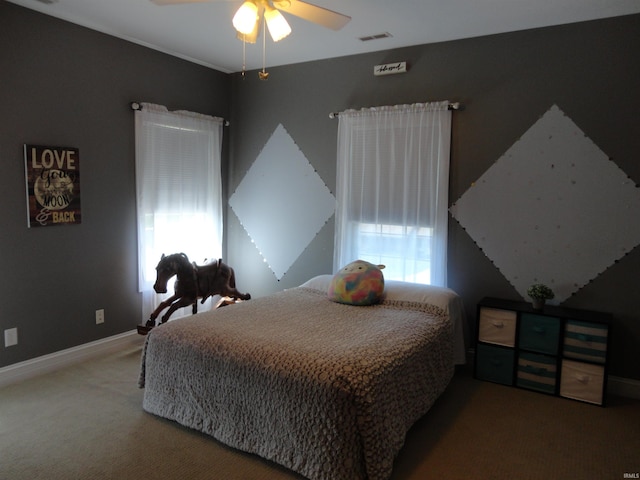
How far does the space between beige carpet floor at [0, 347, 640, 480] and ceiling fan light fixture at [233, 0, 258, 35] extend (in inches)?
84.5

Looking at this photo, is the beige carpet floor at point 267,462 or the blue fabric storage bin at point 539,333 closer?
the beige carpet floor at point 267,462

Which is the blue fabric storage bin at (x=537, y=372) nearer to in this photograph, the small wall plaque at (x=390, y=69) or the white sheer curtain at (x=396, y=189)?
the white sheer curtain at (x=396, y=189)

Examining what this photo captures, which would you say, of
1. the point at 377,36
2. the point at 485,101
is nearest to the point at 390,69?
the point at 377,36

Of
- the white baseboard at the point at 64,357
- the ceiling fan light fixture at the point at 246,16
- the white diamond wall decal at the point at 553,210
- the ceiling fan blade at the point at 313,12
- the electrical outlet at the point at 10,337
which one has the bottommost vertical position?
the white baseboard at the point at 64,357

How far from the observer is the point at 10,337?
318cm

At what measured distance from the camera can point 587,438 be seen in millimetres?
2602

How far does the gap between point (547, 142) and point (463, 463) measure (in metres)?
2.27

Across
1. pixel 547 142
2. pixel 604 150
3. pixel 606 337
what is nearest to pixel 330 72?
pixel 547 142

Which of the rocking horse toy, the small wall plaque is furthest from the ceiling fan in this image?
the rocking horse toy

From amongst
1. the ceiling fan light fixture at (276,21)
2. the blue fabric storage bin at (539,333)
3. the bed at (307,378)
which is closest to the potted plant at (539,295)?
the blue fabric storage bin at (539,333)

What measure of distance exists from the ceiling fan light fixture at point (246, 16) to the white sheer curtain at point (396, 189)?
187 centimetres

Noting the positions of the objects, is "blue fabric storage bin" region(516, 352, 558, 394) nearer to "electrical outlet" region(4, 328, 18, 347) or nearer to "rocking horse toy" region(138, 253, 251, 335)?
"rocking horse toy" region(138, 253, 251, 335)

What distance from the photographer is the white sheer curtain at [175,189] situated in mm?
3936

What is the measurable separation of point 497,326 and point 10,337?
3417 mm
